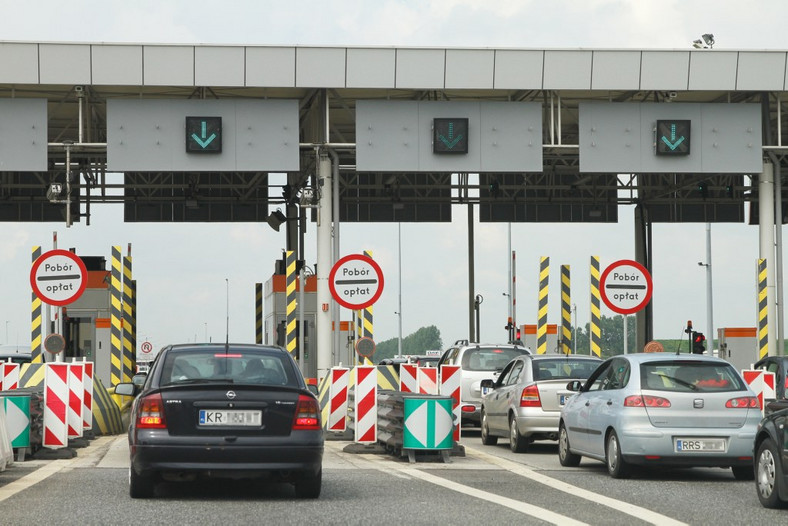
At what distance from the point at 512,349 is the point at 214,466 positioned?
13.8m

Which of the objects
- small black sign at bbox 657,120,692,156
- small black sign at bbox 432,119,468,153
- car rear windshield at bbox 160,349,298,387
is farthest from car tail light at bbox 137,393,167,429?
small black sign at bbox 657,120,692,156

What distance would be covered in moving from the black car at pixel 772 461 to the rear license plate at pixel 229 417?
4.34m

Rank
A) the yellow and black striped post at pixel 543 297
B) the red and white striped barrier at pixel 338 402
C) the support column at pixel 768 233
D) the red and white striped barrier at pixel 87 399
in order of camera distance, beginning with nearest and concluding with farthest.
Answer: the red and white striped barrier at pixel 87 399 < the red and white striped barrier at pixel 338 402 < the yellow and black striped post at pixel 543 297 < the support column at pixel 768 233

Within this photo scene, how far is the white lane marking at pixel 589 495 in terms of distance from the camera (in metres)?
11.2

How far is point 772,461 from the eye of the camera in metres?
12.2

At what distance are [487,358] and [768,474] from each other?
1299 cm

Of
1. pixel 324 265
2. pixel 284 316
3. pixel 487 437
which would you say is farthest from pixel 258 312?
pixel 487 437

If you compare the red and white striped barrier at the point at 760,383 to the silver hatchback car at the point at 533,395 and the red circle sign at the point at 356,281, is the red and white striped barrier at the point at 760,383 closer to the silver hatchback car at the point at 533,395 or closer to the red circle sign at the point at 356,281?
the silver hatchback car at the point at 533,395

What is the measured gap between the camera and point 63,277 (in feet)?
69.5

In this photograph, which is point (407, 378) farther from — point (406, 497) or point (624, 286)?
point (406, 497)

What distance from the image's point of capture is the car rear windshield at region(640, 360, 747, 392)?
50.1 ft

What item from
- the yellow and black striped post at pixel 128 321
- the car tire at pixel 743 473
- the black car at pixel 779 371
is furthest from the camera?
the yellow and black striped post at pixel 128 321

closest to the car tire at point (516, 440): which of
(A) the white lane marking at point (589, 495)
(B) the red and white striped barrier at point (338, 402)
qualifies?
(A) the white lane marking at point (589, 495)

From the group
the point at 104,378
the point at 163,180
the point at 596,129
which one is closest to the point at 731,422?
the point at 596,129
